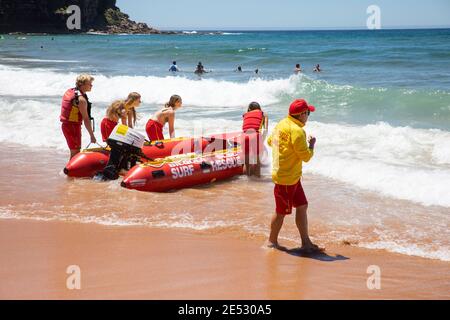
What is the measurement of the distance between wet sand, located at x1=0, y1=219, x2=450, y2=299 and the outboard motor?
1850 mm

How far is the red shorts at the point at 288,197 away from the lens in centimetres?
452

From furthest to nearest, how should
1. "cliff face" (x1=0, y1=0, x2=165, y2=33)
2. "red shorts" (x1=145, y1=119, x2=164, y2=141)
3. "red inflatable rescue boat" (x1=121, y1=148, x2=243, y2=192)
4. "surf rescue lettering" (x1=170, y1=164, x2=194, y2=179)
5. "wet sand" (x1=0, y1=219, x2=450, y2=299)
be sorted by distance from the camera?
1. "cliff face" (x1=0, y1=0, x2=165, y2=33)
2. "red shorts" (x1=145, y1=119, x2=164, y2=141)
3. "surf rescue lettering" (x1=170, y1=164, x2=194, y2=179)
4. "red inflatable rescue boat" (x1=121, y1=148, x2=243, y2=192)
5. "wet sand" (x1=0, y1=219, x2=450, y2=299)

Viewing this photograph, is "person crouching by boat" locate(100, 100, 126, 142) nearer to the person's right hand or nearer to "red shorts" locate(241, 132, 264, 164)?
"red shorts" locate(241, 132, 264, 164)

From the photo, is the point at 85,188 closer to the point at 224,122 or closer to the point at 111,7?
the point at 224,122

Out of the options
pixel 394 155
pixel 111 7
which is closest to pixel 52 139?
pixel 394 155

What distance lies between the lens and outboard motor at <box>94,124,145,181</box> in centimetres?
671

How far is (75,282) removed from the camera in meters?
3.74

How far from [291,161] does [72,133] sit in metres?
3.72

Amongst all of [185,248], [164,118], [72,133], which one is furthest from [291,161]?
[72,133]

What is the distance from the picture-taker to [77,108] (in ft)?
22.4

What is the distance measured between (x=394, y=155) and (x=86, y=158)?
190 inches

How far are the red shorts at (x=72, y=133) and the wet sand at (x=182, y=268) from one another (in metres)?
2.19

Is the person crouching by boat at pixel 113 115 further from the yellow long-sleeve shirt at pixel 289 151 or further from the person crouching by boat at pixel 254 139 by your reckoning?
the yellow long-sleeve shirt at pixel 289 151

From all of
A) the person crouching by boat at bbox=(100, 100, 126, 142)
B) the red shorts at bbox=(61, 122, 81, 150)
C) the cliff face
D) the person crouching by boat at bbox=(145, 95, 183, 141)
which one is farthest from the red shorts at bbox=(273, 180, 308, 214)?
the cliff face
